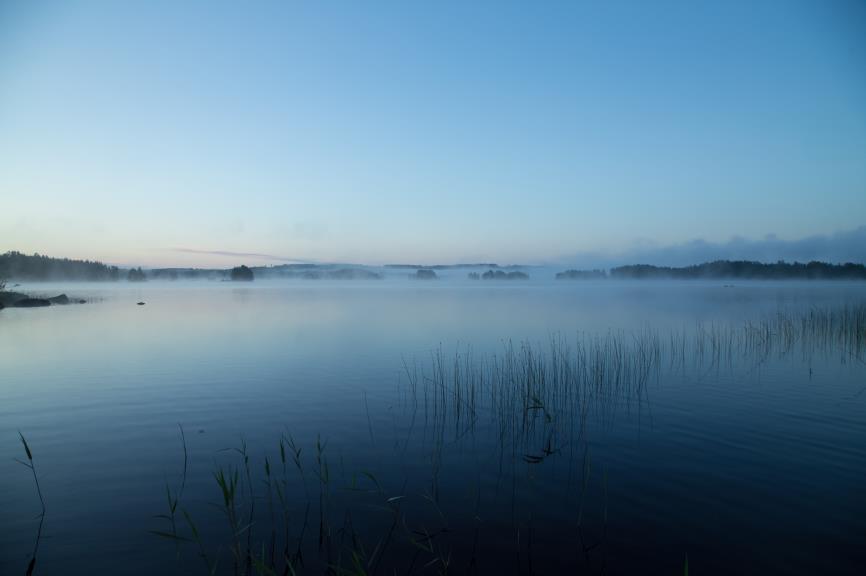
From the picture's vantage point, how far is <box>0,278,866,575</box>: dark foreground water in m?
4.84

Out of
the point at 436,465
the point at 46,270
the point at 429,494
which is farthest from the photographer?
the point at 46,270

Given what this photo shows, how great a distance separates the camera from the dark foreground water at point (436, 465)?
191 inches

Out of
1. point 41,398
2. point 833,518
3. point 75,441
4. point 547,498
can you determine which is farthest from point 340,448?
point 41,398

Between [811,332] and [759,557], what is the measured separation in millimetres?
19067

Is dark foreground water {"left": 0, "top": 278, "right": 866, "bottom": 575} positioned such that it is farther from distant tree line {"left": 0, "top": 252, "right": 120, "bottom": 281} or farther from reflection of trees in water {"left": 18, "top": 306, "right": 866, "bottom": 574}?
distant tree line {"left": 0, "top": 252, "right": 120, "bottom": 281}

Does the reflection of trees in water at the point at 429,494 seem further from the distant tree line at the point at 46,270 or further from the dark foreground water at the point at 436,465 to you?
the distant tree line at the point at 46,270

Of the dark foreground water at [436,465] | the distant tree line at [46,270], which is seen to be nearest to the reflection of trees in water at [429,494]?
the dark foreground water at [436,465]

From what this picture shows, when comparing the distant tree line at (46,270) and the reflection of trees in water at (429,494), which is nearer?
the reflection of trees in water at (429,494)

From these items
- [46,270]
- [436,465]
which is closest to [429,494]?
[436,465]

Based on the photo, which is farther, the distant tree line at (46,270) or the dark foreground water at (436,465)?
the distant tree line at (46,270)

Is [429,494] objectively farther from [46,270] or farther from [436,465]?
[46,270]

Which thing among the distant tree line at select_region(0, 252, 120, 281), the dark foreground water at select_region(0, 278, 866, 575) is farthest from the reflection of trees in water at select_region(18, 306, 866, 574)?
the distant tree line at select_region(0, 252, 120, 281)

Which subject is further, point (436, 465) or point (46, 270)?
point (46, 270)

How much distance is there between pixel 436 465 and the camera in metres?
7.04
